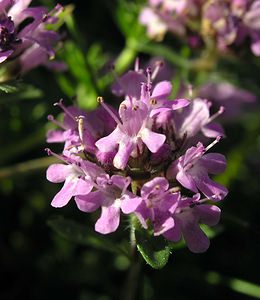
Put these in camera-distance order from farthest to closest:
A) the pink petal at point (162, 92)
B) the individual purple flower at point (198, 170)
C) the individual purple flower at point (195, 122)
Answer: the individual purple flower at point (195, 122) < the pink petal at point (162, 92) < the individual purple flower at point (198, 170)

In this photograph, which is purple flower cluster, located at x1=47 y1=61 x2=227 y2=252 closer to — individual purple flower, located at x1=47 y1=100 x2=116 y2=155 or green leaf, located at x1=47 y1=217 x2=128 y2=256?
individual purple flower, located at x1=47 y1=100 x2=116 y2=155

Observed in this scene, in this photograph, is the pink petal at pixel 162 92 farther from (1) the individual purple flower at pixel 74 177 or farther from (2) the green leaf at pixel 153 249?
(2) the green leaf at pixel 153 249

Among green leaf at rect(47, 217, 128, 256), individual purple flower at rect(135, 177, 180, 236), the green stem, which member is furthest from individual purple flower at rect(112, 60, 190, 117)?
the green stem

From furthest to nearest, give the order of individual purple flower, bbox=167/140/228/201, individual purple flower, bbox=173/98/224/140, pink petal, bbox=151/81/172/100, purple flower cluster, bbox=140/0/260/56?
purple flower cluster, bbox=140/0/260/56, individual purple flower, bbox=173/98/224/140, pink petal, bbox=151/81/172/100, individual purple flower, bbox=167/140/228/201

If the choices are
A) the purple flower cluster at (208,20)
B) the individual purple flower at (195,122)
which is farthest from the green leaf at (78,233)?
the purple flower cluster at (208,20)

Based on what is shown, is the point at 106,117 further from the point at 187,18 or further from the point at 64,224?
the point at 187,18

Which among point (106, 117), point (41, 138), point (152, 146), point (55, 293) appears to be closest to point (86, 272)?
point (55, 293)
